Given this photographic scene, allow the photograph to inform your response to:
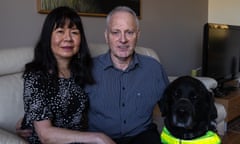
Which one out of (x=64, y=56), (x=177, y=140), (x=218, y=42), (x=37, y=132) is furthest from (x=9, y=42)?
(x=218, y=42)

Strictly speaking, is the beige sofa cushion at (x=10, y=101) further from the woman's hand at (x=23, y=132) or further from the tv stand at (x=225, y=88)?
the tv stand at (x=225, y=88)

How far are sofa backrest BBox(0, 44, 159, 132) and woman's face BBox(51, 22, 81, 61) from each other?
32 centimetres

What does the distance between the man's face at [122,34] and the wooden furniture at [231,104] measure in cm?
203

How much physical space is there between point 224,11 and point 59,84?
338cm

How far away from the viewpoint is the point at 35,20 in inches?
92.4

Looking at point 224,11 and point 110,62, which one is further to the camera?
point 224,11

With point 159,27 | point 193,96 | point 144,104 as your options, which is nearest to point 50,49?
point 144,104

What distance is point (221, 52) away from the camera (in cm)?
372

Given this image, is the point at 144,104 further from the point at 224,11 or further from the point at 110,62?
the point at 224,11

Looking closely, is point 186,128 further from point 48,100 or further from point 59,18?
point 59,18

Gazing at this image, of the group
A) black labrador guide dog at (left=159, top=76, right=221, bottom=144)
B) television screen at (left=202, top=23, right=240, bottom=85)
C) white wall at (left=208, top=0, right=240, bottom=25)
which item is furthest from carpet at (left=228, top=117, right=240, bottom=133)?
black labrador guide dog at (left=159, top=76, right=221, bottom=144)

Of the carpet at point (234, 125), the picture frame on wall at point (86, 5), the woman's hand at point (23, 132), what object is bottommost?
the carpet at point (234, 125)

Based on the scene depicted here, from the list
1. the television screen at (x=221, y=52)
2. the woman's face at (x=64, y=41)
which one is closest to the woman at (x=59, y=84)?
the woman's face at (x=64, y=41)

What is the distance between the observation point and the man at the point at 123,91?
1643mm
